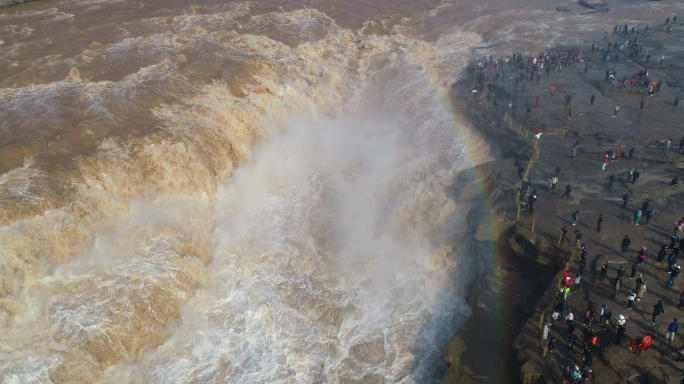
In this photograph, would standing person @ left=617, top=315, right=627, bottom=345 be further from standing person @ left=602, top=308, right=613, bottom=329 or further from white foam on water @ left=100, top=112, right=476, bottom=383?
white foam on water @ left=100, top=112, right=476, bottom=383

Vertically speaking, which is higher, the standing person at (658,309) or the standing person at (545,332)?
the standing person at (658,309)

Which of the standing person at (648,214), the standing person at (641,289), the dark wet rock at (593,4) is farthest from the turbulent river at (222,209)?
the dark wet rock at (593,4)

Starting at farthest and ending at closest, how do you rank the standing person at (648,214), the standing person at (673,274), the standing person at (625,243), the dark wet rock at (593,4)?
1. the dark wet rock at (593,4)
2. the standing person at (648,214)
3. the standing person at (625,243)
4. the standing person at (673,274)

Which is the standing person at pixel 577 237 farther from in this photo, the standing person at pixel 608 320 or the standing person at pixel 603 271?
the standing person at pixel 608 320

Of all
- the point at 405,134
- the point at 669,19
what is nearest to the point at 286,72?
the point at 405,134

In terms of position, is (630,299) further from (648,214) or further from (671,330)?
(648,214)

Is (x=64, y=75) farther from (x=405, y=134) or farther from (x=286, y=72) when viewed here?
(x=405, y=134)
